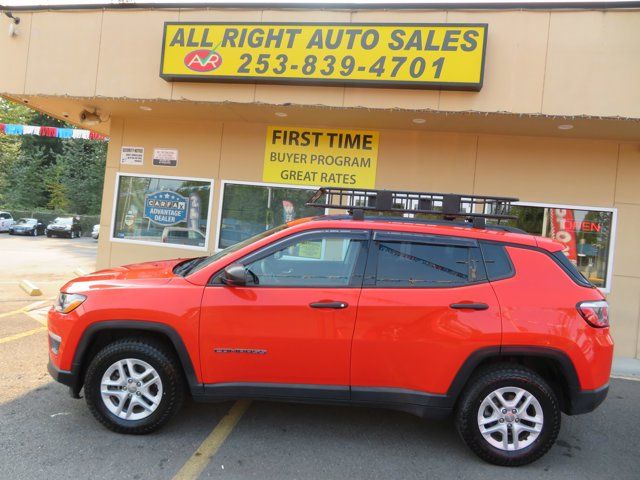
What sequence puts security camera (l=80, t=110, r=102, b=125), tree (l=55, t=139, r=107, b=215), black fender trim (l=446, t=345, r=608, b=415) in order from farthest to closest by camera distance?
tree (l=55, t=139, r=107, b=215)
security camera (l=80, t=110, r=102, b=125)
black fender trim (l=446, t=345, r=608, b=415)

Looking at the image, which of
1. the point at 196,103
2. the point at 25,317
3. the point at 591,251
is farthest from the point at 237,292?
the point at 591,251

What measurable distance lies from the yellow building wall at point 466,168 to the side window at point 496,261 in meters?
3.94

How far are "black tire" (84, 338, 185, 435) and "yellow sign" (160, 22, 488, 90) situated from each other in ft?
14.1

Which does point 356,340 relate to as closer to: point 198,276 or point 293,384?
point 293,384

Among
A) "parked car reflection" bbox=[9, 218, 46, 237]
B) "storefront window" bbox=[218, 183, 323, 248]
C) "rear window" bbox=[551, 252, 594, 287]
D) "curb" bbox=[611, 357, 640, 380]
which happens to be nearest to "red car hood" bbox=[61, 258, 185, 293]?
"rear window" bbox=[551, 252, 594, 287]

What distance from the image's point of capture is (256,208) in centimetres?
796

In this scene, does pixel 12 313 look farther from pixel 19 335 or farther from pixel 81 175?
pixel 81 175

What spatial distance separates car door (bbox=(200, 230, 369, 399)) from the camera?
136 inches

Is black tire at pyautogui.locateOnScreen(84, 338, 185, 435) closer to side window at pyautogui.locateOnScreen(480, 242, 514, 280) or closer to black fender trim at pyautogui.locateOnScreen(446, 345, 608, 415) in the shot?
black fender trim at pyautogui.locateOnScreen(446, 345, 608, 415)

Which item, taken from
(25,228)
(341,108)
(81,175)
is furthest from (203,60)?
(81,175)

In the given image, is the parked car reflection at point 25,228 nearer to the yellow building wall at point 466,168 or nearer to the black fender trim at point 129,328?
the yellow building wall at point 466,168

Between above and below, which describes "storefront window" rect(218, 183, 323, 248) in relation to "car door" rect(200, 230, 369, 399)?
above

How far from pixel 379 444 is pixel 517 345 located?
1.32 metres

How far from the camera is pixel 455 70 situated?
6.09m
